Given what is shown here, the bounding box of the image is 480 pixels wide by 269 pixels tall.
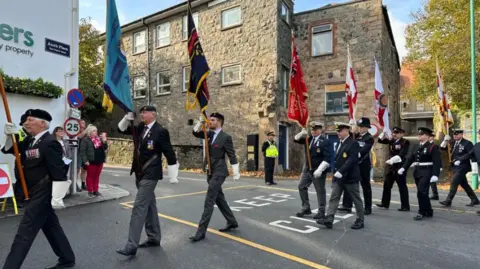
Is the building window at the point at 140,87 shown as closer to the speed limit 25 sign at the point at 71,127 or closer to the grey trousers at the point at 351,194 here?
the speed limit 25 sign at the point at 71,127

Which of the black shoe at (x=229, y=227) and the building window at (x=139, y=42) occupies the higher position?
the building window at (x=139, y=42)

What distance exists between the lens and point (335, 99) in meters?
18.3

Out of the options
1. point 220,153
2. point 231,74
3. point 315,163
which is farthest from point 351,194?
point 231,74

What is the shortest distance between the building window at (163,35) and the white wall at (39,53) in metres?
13.9

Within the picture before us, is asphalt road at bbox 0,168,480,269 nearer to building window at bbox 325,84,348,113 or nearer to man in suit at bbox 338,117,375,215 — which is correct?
man in suit at bbox 338,117,375,215

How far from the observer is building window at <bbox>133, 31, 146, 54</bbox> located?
80.9ft

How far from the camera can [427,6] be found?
77.7ft

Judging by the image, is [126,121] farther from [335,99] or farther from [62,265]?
[335,99]

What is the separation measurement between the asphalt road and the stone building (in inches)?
407

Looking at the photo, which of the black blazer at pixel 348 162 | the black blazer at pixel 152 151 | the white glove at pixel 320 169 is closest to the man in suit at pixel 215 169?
the black blazer at pixel 152 151

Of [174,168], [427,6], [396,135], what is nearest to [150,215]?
[174,168]

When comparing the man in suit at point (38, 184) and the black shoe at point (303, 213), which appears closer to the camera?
the man in suit at point (38, 184)

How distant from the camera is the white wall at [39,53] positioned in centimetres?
800

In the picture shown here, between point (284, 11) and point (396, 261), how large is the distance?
1671 cm
